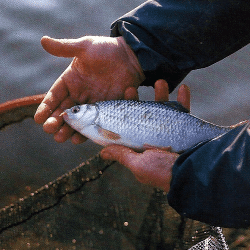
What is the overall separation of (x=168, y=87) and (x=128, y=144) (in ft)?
2.32

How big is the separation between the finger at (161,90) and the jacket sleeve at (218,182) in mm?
894

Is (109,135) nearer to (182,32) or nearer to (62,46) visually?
(62,46)

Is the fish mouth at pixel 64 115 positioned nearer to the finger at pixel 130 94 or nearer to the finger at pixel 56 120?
the finger at pixel 56 120

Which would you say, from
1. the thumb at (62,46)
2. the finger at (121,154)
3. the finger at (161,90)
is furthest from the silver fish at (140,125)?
the thumb at (62,46)

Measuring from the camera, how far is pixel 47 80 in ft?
12.0

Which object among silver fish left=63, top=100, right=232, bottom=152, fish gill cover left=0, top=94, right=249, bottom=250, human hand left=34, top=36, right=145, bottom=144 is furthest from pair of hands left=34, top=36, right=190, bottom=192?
fish gill cover left=0, top=94, right=249, bottom=250

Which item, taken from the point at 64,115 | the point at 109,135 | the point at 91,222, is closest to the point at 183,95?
the point at 109,135

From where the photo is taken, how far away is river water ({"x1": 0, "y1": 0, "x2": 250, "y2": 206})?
9.69 ft

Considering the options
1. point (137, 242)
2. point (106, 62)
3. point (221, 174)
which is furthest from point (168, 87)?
point (137, 242)

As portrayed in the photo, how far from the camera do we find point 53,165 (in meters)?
2.99

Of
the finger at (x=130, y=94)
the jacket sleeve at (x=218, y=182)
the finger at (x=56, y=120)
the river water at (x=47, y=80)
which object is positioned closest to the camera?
the jacket sleeve at (x=218, y=182)

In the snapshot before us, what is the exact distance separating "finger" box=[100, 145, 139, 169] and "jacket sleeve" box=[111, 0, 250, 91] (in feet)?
2.44

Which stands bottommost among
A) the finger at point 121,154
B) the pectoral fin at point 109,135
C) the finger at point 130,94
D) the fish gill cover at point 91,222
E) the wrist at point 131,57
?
Result: the fish gill cover at point 91,222

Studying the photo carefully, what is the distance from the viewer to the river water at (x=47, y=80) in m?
2.95
